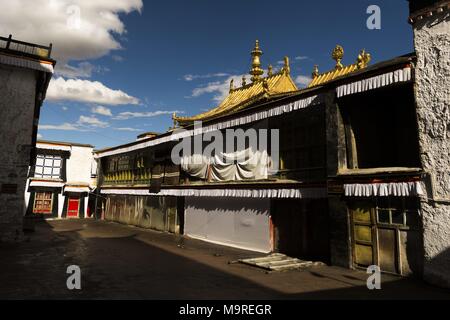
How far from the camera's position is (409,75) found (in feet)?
29.8

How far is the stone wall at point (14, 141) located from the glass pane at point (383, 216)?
49.3 feet

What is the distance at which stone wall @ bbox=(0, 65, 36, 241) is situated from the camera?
14.5m

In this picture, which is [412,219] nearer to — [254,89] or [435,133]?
[435,133]

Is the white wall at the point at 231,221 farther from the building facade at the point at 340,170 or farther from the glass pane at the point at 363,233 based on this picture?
the glass pane at the point at 363,233

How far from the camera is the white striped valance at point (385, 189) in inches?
341

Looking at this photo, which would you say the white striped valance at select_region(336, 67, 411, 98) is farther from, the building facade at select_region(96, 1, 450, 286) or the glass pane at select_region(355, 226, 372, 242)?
the glass pane at select_region(355, 226, 372, 242)

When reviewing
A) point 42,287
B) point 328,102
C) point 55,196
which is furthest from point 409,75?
point 55,196

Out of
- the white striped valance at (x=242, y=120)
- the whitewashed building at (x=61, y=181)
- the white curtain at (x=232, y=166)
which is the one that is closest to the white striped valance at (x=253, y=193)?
the white curtain at (x=232, y=166)

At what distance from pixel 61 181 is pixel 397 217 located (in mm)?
30691

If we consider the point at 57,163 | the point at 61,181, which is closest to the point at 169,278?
the point at 61,181

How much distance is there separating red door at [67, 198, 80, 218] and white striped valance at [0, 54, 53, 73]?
19.8 metres

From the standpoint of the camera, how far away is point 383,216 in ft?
31.7

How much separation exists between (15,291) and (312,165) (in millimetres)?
10434
